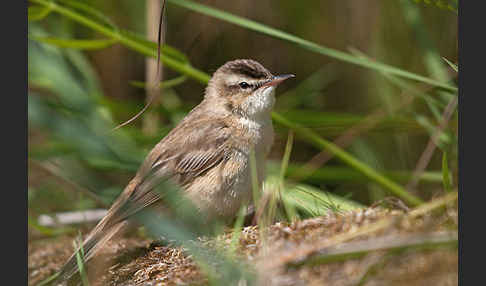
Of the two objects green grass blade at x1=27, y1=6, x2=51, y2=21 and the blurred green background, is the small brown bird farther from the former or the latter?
green grass blade at x1=27, y1=6, x2=51, y2=21

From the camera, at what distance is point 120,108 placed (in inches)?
195

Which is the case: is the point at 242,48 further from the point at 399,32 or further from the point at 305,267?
the point at 305,267

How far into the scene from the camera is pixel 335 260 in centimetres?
189

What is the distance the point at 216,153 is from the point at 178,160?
29 cm

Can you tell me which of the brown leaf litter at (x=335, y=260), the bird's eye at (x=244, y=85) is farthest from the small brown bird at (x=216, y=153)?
the brown leaf litter at (x=335, y=260)

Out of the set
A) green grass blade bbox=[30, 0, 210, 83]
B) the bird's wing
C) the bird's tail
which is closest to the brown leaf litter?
the bird's tail

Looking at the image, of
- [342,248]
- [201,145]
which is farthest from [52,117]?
[342,248]

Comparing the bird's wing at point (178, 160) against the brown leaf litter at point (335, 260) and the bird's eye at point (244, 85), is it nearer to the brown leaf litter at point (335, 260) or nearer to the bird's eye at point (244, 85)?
the bird's eye at point (244, 85)

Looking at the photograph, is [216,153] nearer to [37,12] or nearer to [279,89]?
[37,12]

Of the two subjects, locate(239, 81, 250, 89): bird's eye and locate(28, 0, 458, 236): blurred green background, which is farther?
locate(239, 81, 250, 89): bird's eye

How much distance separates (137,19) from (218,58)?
0.97m

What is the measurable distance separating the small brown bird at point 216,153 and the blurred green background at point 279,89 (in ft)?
0.86

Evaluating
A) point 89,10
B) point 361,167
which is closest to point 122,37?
point 89,10

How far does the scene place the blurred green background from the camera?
361cm
